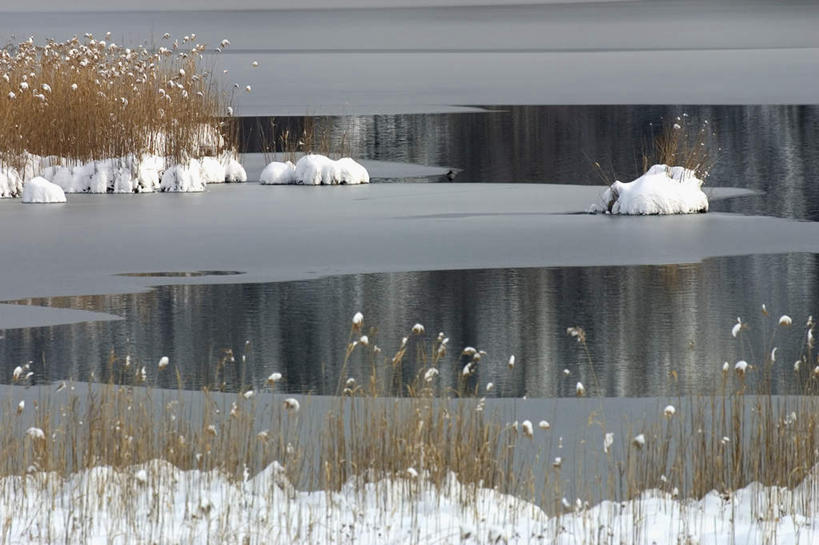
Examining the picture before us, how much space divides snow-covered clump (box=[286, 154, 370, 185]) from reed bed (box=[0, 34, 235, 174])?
1.28 metres

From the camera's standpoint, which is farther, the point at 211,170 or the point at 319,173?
the point at 211,170

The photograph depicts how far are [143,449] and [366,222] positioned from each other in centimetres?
833

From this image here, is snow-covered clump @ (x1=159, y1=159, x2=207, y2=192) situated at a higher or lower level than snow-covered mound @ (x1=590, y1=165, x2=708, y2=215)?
higher

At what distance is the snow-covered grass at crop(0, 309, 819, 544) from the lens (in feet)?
17.1

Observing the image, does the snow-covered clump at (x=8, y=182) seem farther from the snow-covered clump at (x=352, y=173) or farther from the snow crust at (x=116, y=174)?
the snow-covered clump at (x=352, y=173)

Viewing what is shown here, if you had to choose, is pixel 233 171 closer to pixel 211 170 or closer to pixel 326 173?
pixel 211 170

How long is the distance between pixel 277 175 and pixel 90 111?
7.18 feet

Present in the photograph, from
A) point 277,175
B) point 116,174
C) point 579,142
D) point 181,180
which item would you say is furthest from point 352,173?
point 579,142

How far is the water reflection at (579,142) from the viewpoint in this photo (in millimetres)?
17422

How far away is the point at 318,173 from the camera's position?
17.8 meters

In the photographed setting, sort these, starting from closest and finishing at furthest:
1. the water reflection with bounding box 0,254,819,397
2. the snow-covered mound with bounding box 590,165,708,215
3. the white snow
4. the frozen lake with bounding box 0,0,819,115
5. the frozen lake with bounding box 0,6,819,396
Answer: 1. the water reflection with bounding box 0,254,819,397
2. the frozen lake with bounding box 0,6,819,396
3. the snow-covered mound with bounding box 590,165,708,215
4. the white snow
5. the frozen lake with bounding box 0,0,819,115

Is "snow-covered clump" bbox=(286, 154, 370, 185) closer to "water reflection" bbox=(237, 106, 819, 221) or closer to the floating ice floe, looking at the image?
the floating ice floe

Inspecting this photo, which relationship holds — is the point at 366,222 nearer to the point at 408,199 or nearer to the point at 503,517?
the point at 408,199

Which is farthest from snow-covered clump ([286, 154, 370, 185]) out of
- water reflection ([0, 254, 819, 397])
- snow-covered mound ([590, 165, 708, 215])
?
water reflection ([0, 254, 819, 397])
